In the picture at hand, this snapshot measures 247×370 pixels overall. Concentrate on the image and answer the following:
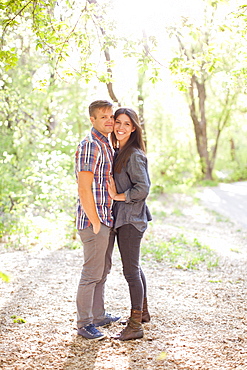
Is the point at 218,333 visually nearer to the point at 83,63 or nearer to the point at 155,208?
the point at 83,63

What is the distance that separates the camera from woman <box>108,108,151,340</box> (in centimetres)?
341

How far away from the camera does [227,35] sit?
18.7ft

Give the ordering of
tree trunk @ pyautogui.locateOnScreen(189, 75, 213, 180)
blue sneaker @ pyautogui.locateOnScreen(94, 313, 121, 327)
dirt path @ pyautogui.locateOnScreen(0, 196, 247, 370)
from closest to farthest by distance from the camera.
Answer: dirt path @ pyautogui.locateOnScreen(0, 196, 247, 370), blue sneaker @ pyautogui.locateOnScreen(94, 313, 121, 327), tree trunk @ pyautogui.locateOnScreen(189, 75, 213, 180)

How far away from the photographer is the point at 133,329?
11.4 ft

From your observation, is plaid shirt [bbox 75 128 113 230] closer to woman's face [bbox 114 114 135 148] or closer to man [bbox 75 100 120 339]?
man [bbox 75 100 120 339]

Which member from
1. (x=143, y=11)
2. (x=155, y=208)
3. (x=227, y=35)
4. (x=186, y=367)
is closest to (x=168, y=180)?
(x=155, y=208)

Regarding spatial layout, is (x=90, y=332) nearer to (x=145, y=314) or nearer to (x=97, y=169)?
(x=145, y=314)

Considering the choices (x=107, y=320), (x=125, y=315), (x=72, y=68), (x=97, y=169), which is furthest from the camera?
(x=72, y=68)

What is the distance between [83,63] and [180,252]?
3.90m

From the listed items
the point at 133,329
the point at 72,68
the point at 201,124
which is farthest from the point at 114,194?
the point at 201,124

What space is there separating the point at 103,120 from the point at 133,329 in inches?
71.0

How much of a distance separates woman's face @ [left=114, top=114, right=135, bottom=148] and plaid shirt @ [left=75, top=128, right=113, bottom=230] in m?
0.17

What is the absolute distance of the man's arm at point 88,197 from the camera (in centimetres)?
331

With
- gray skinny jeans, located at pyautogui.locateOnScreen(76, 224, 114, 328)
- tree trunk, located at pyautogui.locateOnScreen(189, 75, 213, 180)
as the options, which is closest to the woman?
gray skinny jeans, located at pyautogui.locateOnScreen(76, 224, 114, 328)
